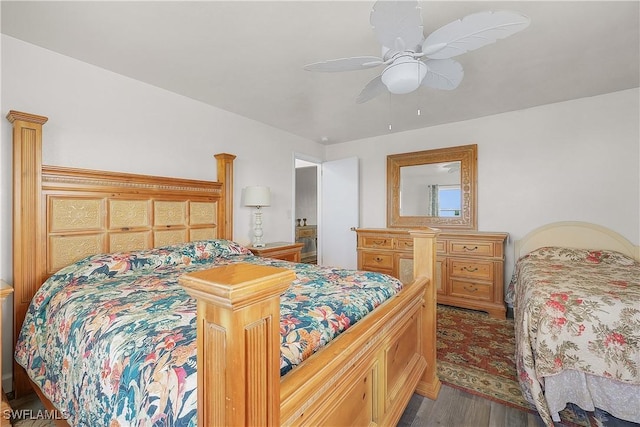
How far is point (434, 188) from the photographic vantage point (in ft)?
12.8

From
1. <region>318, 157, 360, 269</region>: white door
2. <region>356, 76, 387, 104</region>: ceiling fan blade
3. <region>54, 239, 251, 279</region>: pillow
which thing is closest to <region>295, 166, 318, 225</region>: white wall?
<region>318, 157, 360, 269</region>: white door

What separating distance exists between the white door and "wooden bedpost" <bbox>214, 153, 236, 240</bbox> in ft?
6.59

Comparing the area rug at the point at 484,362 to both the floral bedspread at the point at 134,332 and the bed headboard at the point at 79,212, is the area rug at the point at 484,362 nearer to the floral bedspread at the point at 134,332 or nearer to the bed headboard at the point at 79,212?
the floral bedspread at the point at 134,332

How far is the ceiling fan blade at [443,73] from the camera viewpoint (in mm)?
Result: 1706

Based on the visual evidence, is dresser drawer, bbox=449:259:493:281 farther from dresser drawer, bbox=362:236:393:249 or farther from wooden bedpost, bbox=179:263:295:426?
wooden bedpost, bbox=179:263:295:426

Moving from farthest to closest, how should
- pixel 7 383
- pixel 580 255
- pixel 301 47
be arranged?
1. pixel 580 255
2. pixel 301 47
3. pixel 7 383

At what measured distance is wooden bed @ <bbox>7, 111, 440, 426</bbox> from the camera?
0.52 m

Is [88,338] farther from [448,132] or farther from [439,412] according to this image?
[448,132]

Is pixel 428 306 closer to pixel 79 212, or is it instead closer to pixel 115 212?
pixel 115 212

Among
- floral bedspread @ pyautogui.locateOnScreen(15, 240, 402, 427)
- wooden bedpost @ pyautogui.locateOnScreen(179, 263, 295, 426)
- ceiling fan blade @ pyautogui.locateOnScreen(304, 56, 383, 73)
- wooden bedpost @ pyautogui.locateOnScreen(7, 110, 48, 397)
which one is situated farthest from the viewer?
wooden bedpost @ pyautogui.locateOnScreen(7, 110, 48, 397)

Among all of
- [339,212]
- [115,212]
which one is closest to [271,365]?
[115,212]

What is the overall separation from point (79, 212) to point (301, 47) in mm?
2087

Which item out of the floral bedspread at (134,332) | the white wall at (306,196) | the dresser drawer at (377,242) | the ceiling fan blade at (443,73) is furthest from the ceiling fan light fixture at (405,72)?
the white wall at (306,196)

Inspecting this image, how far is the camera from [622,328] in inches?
59.9
